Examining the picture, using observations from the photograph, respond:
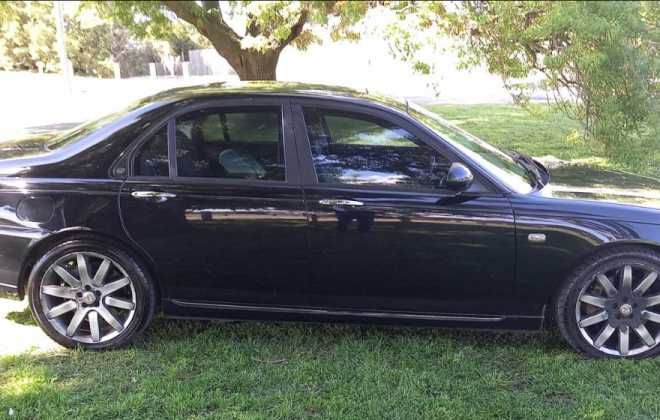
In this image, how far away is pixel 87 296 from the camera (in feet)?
10.5

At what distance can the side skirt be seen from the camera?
3.16m

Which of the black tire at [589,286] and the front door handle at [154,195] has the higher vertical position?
the front door handle at [154,195]

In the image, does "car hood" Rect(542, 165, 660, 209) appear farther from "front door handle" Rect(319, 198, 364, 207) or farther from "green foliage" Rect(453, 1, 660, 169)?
"green foliage" Rect(453, 1, 660, 169)

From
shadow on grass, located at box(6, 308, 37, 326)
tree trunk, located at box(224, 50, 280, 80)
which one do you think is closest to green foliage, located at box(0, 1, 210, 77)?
tree trunk, located at box(224, 50, 280, 80)

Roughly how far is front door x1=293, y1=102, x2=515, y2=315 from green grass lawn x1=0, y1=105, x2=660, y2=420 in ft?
1.09

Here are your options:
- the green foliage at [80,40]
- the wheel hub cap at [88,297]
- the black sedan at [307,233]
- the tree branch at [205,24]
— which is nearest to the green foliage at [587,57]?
the black sedan at [307,233]

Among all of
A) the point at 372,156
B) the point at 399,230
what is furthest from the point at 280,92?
the point at 399,230

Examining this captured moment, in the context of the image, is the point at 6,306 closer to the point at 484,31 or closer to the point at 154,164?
the point at 154,164

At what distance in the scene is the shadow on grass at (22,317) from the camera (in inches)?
141

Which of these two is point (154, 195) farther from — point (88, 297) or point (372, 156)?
point (372, 156)

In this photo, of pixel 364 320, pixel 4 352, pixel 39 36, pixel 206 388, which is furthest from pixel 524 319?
pixel 39 36

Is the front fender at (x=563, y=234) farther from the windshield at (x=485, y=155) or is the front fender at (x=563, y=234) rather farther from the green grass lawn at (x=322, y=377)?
the green grass lawn at (x=322, y=377)

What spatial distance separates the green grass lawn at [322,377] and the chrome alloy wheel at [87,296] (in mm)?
145

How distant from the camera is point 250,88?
3.38 m
